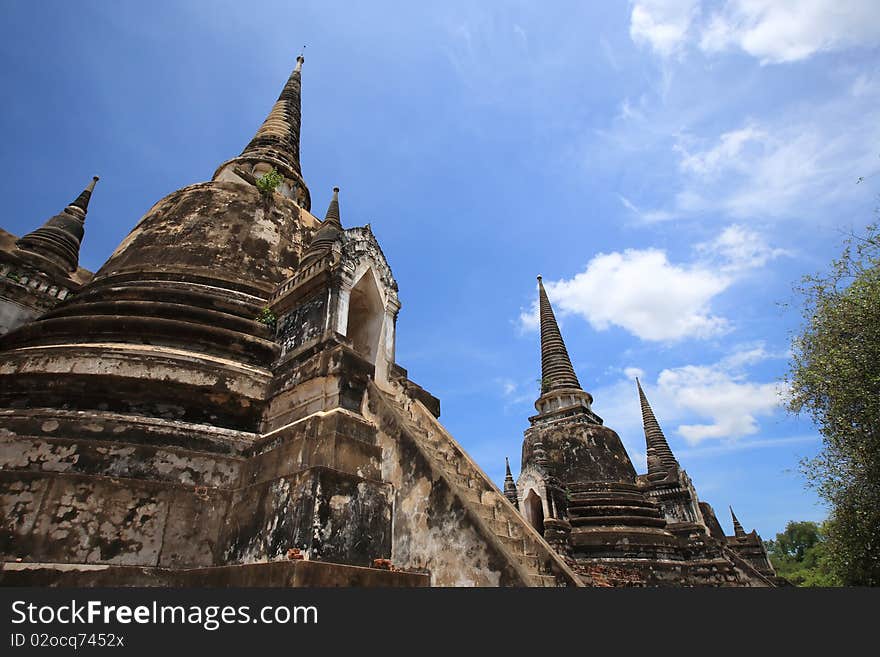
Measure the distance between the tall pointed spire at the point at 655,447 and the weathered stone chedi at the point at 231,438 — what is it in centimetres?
1738

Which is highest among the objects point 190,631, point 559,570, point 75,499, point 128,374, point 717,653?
point 128,374

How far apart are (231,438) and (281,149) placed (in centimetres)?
1126

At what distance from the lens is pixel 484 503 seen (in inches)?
243

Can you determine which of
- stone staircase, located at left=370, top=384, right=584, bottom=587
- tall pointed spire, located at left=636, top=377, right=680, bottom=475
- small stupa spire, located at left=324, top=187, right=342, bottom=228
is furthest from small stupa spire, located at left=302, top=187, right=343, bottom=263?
tall pointed spire, located at left=636, top=377, right=680, bottom=475

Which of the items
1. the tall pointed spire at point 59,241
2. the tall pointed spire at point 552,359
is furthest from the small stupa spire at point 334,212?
the tall pointed spire at point 552,359

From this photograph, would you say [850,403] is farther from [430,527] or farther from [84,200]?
[84,200]

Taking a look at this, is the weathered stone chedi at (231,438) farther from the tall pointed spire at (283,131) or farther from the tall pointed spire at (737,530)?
the tall pointed spire at (737,530)

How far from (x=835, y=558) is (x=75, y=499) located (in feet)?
51.1

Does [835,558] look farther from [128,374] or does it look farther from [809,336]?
[128,374]

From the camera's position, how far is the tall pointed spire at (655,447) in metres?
21.5

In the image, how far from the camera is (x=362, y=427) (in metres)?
5.52

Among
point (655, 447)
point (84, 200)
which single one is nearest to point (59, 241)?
point (84, 200)

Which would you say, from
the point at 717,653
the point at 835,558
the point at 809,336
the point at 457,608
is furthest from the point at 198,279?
the point at 835,558

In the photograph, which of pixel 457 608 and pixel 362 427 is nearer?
pixel 457 608
